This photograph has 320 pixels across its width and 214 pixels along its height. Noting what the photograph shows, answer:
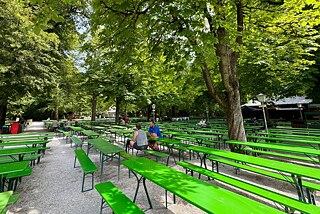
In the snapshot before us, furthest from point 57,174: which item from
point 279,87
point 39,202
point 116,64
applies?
point 279,87

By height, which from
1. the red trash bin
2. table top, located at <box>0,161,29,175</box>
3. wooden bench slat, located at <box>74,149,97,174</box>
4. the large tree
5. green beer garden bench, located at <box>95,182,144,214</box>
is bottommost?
green beer garden bench, located at <box>95,182,144,214</box>

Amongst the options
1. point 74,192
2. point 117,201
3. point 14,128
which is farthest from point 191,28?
point 14,128

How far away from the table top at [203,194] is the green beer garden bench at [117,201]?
0.49 m

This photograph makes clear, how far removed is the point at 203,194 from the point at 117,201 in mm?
1325

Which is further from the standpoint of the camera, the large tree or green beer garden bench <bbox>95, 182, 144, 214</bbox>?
the large tree

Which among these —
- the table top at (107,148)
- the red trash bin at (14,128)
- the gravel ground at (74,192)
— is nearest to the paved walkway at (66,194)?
the gravel ground at (74,192)

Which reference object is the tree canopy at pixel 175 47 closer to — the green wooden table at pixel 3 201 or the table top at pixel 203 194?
the green wooden table at pixel 3 201

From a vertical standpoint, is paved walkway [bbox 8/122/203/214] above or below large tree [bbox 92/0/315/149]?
below

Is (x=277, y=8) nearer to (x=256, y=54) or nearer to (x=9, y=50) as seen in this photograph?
(x=256, y=54)

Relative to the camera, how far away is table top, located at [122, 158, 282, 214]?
5.87 ft

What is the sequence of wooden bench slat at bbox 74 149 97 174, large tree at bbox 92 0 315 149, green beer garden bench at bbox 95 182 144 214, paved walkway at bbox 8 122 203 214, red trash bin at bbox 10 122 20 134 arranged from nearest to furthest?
green beer garden bench at bbox 95 182 144 214 → paved walkway at bbox 8 122 203 214 → wooden bench slat at bbox 74 149 97 174 → large tree at bbox 92 0 315 149 → red trash bin at bbox 10 122 20 134

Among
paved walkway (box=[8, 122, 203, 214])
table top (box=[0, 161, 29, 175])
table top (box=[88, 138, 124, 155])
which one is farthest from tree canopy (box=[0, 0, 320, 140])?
paved walkway (box=[8, 122, 203, 214])

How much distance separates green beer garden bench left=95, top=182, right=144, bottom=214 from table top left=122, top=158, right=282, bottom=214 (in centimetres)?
49

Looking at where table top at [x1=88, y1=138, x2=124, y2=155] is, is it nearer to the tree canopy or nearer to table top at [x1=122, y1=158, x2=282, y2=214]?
Result: table top at [x1=122, y1=158, x2=282, y2=214]
